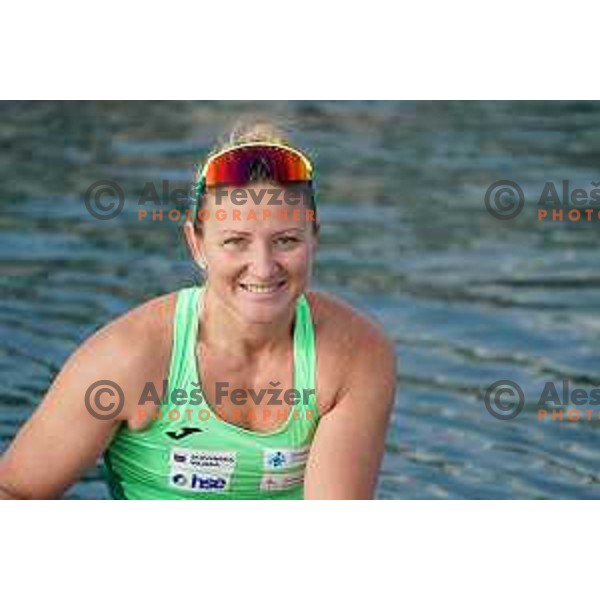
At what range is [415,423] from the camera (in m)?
7.62

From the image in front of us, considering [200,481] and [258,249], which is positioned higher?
[258,249]

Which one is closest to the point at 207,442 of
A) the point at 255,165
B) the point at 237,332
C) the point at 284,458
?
the point at 284,458

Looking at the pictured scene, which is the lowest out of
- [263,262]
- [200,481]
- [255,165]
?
[200,481]

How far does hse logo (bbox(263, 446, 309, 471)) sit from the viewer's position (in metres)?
5.21

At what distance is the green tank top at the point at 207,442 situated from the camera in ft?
16.8

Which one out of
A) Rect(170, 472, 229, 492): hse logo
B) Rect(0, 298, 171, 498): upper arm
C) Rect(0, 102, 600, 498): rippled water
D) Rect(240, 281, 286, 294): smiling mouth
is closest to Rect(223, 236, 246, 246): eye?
Rect(240, 281, 286, 294): smiling mouth

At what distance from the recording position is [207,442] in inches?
205

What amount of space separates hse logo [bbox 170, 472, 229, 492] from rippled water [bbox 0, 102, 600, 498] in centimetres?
154

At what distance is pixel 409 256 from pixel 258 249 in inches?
191

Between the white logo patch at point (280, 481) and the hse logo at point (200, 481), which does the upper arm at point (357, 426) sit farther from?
the hse logo at point (200, 481)

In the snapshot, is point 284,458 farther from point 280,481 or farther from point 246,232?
point 246,232

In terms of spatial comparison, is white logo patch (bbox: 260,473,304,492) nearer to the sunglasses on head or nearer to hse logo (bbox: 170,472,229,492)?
hse logo (bbox: 170,472,229,492)

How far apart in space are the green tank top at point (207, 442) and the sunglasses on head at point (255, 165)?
0.51 metres

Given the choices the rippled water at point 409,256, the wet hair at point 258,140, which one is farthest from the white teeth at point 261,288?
the rippled water at point 409,256
